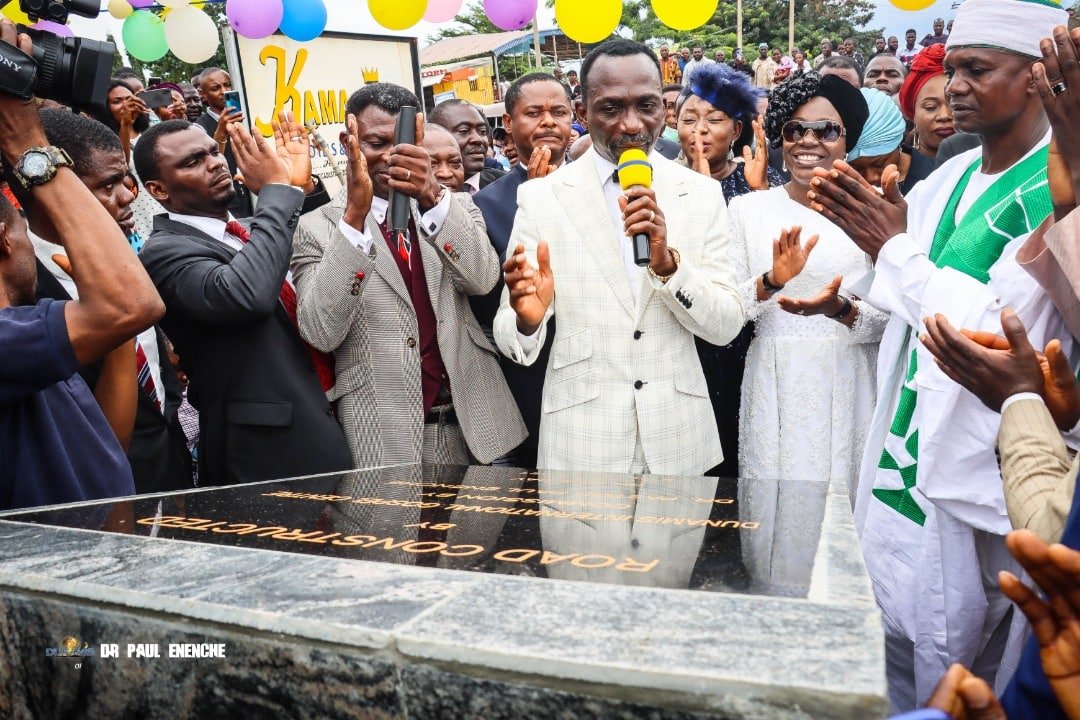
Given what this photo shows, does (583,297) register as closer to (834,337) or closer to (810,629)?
(834,337)

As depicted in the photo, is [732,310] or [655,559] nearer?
[655,559]

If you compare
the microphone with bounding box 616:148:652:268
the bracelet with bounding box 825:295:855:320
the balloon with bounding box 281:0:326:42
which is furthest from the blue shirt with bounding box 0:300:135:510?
the balloon with bounding box 281:0:326:42

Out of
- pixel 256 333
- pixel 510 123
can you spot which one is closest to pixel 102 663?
pixel 256 333

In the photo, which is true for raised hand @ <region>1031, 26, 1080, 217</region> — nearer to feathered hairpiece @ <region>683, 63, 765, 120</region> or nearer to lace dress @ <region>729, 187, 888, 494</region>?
lace dress @ <region>729, 187, 888, 494</region>

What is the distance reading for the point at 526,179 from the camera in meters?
4.31

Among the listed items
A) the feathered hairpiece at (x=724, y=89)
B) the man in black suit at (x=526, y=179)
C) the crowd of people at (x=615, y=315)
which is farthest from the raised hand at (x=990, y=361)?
the feathered hairpiece at (x=724, y=89)

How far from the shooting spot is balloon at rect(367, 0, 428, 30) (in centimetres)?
591

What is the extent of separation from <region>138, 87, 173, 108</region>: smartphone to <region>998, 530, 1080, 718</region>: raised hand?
690 centimetres

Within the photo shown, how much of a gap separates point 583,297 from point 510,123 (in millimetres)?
2356

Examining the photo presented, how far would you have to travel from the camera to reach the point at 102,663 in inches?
55.2

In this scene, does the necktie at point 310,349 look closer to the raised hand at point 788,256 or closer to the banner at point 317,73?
the raised hand at point 788,256

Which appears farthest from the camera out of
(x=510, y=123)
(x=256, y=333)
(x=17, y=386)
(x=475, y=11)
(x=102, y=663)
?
(x=475, y=11)

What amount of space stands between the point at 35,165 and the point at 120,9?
819 cm

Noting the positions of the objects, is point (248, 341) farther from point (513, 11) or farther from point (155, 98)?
point (513, 11)
